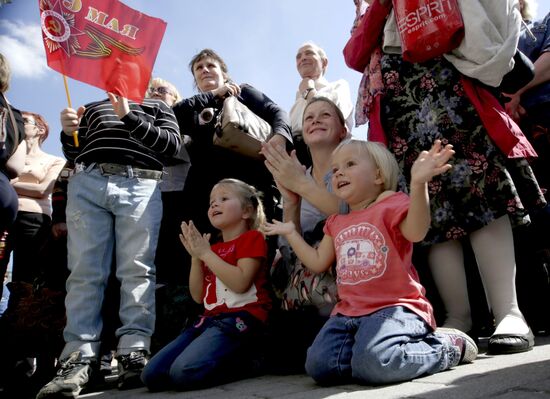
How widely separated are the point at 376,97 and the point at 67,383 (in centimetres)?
177

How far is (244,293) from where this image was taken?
2336 mm

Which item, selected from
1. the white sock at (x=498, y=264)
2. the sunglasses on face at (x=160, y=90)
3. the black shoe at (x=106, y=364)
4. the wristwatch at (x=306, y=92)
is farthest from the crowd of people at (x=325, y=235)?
the sunglasses on face at (x=160, y=90)

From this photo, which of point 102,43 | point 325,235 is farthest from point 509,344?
point 102,43

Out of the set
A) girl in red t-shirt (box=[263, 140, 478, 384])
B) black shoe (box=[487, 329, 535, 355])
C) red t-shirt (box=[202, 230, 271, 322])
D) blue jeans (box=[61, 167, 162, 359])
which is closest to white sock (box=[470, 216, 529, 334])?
black shoe (box=[487, 329, 535, 355])

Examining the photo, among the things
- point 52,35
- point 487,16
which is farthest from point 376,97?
point 52,35

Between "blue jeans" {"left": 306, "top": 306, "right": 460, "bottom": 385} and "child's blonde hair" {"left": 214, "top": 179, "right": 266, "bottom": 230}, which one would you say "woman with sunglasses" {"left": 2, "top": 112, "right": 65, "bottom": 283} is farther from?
"blue jeans" {"left": 306, "top": 306, "right": 460, "bottom": 385}

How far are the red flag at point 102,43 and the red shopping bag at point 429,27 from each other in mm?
1278

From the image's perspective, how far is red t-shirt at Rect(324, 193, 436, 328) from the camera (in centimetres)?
183

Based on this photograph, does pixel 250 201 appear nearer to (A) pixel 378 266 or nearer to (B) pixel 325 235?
(B) pixel 325 235

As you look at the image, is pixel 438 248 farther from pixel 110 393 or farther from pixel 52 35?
pixel 52 35

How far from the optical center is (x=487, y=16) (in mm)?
2197

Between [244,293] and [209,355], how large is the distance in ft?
1.14

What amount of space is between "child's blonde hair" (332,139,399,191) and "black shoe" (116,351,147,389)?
4.13 ft

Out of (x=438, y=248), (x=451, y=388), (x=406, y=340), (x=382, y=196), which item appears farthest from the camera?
(x=438, y=248)
